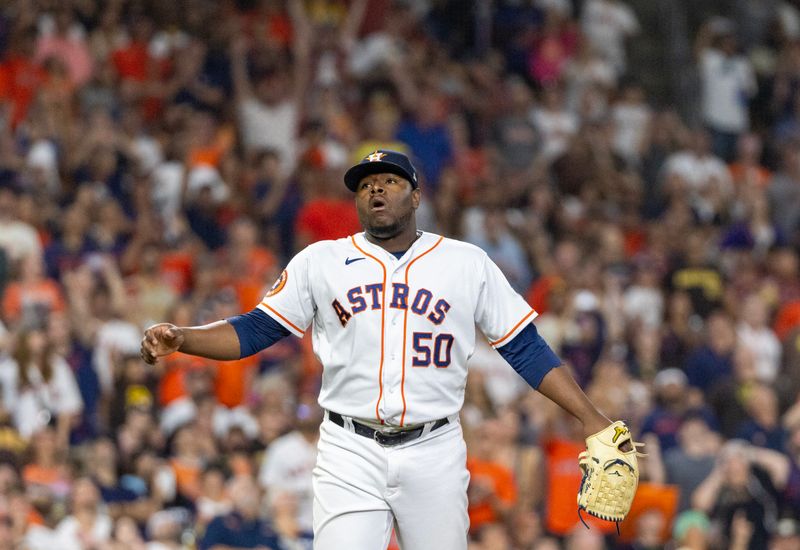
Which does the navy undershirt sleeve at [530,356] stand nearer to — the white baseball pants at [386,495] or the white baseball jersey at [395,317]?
the white baseball jersey at [395,317]

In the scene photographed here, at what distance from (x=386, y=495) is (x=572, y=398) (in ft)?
2.45

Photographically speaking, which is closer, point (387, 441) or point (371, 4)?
point (387, 441)

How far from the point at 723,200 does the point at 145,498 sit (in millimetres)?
7488

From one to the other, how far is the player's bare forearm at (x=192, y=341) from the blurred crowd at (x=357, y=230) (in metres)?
4.51

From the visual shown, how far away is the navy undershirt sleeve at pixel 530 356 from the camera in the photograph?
5.48m

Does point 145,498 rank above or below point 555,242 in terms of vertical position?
below

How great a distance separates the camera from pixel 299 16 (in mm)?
14773

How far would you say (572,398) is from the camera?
539cm

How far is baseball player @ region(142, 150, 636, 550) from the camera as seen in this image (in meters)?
5.38

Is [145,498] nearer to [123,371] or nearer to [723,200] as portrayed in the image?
[123,371]

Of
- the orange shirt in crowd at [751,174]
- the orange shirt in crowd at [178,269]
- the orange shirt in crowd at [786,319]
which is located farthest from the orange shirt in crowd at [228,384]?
the orange shirt in crowd at [751,174]

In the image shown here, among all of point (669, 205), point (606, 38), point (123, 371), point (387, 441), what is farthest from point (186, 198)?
point (387, 441)

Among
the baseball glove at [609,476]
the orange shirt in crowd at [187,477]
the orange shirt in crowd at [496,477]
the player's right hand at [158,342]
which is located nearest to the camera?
the player's right hand at [158,342]

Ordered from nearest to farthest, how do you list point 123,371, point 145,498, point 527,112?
point 145,498 < point 123,371 < point 527,112
